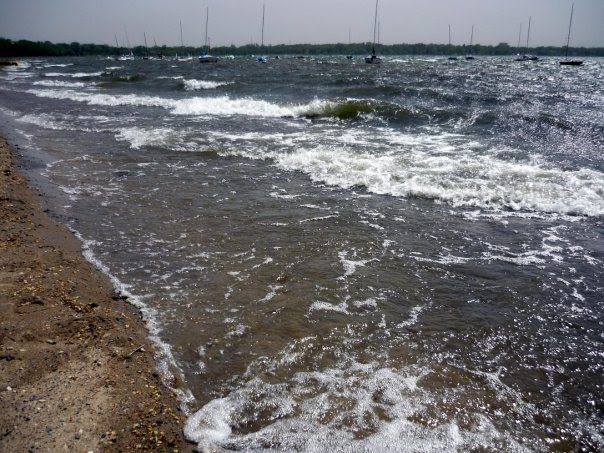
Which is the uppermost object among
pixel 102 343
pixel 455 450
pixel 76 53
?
pixel 76 53

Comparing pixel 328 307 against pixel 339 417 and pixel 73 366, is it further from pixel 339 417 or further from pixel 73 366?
pixel 73 366

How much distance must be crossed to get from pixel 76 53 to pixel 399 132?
17760 centimetres

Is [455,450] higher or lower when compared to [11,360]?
lower

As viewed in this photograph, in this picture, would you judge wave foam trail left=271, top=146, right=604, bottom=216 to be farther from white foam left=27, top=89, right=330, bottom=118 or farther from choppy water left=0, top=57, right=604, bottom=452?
white foam left=27, top=89, right=330, bottom=118

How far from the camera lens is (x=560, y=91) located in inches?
1163

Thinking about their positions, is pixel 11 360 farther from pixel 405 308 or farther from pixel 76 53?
pixel 76 53

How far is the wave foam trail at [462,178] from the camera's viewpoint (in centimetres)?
887

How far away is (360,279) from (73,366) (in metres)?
3.65

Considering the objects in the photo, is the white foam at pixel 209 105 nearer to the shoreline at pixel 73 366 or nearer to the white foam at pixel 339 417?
the shoreline at pixel 73 366

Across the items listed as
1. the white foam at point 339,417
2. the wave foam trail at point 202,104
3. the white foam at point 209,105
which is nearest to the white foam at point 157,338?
the white foam at point 339,417

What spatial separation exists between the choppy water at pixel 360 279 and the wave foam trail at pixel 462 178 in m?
0.07

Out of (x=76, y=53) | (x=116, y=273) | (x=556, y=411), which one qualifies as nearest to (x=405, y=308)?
(x=556, y=411)

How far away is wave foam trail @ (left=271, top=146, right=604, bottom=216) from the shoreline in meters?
6.56

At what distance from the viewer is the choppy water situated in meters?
3.61
